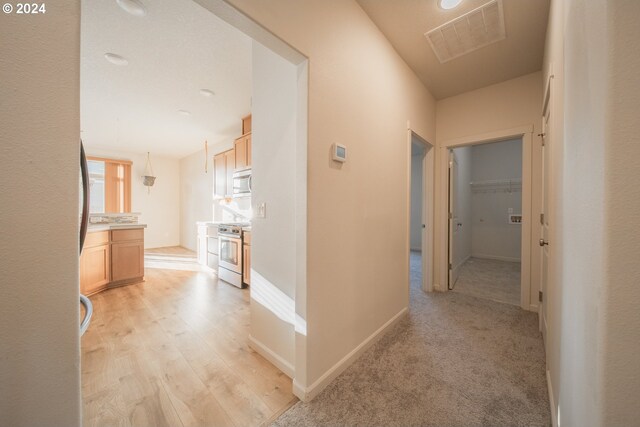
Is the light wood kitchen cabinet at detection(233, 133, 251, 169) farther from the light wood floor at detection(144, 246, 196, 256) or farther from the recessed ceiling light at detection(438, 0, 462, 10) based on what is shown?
the light wood floor at detection(144, 246, 196, 256)

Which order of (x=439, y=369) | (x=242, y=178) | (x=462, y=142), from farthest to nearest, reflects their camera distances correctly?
1. (x=242, y=178)
2. (x=462, y=142)
3. (x=439, y=369)

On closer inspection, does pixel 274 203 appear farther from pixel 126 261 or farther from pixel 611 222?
pixel 126 261

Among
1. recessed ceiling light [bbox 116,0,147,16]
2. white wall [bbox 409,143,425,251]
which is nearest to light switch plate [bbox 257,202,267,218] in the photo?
recessed ceiling light [bbox 116,0,147,16]

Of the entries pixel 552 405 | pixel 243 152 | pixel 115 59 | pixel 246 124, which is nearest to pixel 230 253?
pixel 243 152

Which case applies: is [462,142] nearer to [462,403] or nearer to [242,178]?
[462,403]

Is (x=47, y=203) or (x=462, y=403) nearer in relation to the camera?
(x=47, y=203)

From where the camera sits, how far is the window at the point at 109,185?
5.96 meters

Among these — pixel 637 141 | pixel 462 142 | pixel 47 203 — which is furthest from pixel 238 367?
pixel 462 142

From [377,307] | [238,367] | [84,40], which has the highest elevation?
[84,40]

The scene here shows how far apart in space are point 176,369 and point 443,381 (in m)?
1.88

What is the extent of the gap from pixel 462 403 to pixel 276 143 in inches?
81.6

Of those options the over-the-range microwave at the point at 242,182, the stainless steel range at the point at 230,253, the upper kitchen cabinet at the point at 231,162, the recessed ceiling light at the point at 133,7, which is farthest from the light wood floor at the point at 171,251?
the recessed ceiling light at the point at 133,7

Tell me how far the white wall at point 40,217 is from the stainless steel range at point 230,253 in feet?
9.22

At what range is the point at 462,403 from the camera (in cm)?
143
